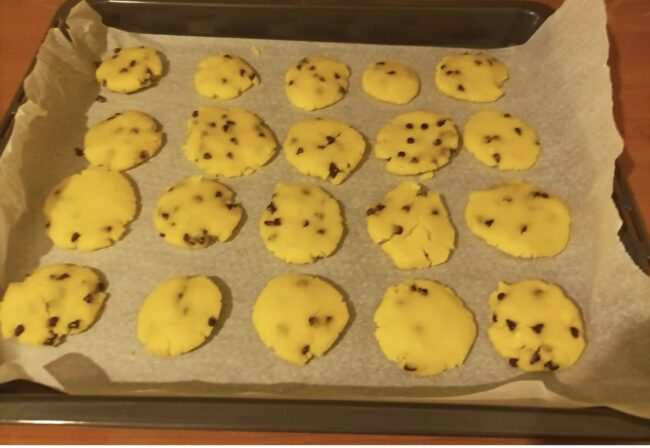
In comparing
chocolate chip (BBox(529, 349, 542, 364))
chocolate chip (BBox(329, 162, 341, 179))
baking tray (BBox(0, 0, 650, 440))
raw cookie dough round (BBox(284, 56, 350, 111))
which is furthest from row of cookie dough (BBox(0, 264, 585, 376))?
raw cookie dough round (BBox(284, 56, 350, 111))

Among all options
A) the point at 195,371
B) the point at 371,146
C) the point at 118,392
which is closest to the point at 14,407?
the point at 118,392

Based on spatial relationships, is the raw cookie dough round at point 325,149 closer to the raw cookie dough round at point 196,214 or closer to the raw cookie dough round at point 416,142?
the raw cookie dough round at point 416,142

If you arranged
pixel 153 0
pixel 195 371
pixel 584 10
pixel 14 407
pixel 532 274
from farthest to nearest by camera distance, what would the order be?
1. pixel 153 0
2. pixel 584 10
3. pixel 532 274
4. pixel 195 371
5. pixel 14 407

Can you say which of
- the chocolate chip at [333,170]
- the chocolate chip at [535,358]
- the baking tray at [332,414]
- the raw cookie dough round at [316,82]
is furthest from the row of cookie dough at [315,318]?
the raw cookie dough round at [316,82]

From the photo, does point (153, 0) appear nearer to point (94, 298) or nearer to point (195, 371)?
point (94, 298)

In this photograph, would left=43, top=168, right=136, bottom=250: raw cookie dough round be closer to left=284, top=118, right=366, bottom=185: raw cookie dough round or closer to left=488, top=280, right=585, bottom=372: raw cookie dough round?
left=284, top=118, right=366, bottom=185: raw cookie dough round

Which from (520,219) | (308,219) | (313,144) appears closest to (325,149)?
(313,144)

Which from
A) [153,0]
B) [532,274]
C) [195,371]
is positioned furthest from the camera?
[153,0]

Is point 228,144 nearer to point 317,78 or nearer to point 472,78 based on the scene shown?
point 317,78
